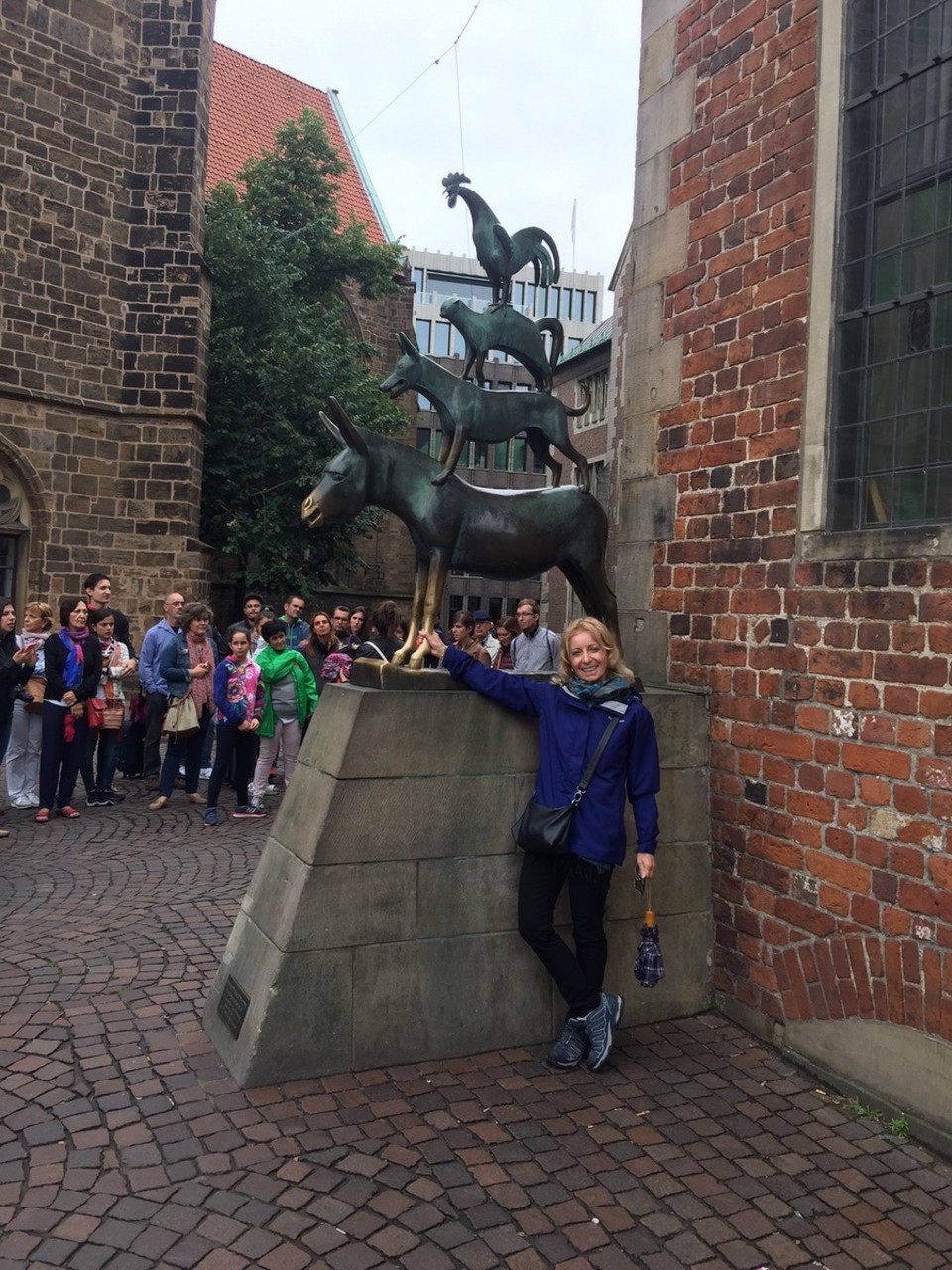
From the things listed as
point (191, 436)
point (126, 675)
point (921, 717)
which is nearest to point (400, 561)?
point (191, 436)

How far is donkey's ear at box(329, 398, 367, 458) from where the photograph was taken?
4355mm

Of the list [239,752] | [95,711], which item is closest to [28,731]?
[95,711]

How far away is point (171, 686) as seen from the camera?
9.41 m

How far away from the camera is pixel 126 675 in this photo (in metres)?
9.59

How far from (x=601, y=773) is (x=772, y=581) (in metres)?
1.35

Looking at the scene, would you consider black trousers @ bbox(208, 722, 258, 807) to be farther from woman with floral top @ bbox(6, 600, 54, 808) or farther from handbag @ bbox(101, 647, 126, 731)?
woman with floral top @ bbox(6, 600, 54, 808)

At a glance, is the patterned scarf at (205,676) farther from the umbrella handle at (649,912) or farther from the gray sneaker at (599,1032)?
the umbrella handle at (649,912)

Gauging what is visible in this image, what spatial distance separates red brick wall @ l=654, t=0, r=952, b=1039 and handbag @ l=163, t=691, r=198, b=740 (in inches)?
210

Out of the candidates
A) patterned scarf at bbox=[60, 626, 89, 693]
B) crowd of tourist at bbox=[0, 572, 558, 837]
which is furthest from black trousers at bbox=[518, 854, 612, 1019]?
patterned scarf at bbox=[60, 626, 89, 693]

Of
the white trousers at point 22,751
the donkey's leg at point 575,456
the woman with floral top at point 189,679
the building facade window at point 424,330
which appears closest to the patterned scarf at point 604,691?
the donkey's leg at point 575,456

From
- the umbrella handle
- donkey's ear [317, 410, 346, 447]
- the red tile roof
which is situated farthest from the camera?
the red tile roof

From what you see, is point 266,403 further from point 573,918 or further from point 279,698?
point 573,918

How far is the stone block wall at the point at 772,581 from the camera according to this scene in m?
4.04

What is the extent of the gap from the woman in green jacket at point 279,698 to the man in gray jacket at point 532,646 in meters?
1.97
